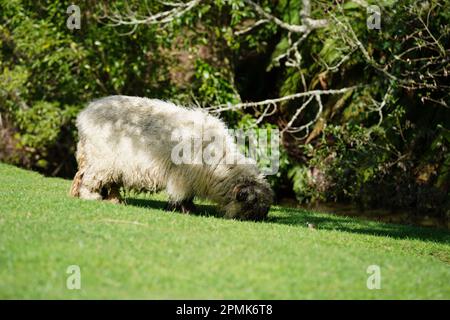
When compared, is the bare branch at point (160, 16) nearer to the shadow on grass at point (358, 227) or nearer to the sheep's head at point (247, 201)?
the shadow on grass at point (358, 227)

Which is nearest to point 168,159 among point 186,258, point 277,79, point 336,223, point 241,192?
point 241,192

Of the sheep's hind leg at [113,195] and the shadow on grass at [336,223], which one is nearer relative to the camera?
the sheep's hind leg at [113,195]

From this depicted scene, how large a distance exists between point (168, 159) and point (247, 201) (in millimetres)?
1465

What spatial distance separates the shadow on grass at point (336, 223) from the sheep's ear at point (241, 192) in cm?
63

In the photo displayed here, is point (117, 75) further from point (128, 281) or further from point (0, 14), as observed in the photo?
point (128, 281)

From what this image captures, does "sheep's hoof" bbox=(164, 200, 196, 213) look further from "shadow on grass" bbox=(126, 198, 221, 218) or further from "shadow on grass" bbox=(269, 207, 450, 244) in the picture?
"shadow on grass" bbox=(269, 207, 450, 244)

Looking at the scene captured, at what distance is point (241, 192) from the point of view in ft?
39.1

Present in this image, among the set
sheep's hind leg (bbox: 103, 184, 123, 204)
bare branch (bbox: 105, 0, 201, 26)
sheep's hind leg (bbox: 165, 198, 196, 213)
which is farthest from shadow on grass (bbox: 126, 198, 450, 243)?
bare branch (bbox: 105, 0, 201, 26)

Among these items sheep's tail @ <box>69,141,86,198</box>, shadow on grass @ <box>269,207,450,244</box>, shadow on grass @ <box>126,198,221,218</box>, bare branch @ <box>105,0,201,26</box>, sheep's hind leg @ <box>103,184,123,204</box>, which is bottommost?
shadow on grass @ <box>269,207,450,244</box>

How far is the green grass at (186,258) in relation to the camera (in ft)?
24.2

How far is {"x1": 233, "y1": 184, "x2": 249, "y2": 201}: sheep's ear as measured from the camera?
469 inches

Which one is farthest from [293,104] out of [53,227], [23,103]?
[53,227]

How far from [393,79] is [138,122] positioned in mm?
6321
